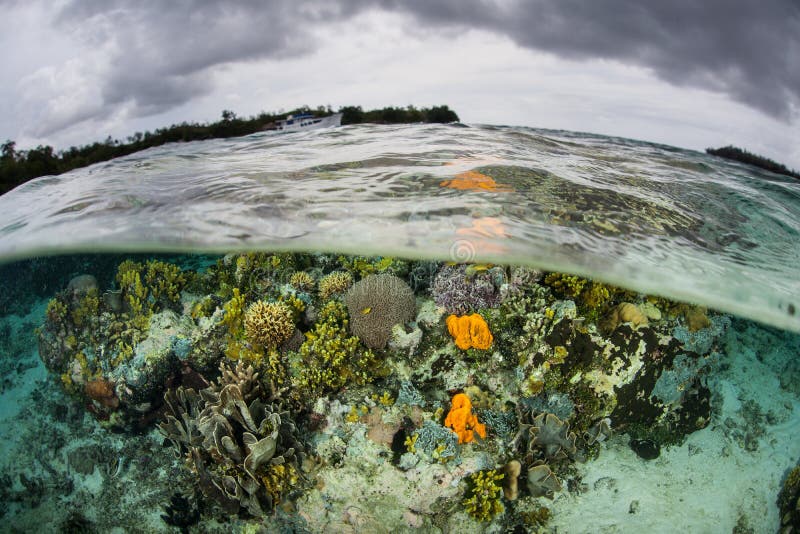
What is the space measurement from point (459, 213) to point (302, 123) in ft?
23.5

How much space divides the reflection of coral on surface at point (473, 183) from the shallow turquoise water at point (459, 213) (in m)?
0.03

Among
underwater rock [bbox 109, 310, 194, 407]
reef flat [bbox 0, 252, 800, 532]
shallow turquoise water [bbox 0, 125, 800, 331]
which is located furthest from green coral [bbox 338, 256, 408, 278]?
underwater rock [bbox 109, 310, 194, 407]

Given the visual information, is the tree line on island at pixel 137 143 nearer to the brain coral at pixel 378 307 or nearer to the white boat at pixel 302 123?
the white boat at pixel 302 123

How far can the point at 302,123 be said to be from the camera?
463 inches

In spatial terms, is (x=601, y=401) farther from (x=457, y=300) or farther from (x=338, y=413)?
(x=338, y=413)

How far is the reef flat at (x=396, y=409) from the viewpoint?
5.92 metres

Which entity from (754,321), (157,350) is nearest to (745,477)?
(754,321)

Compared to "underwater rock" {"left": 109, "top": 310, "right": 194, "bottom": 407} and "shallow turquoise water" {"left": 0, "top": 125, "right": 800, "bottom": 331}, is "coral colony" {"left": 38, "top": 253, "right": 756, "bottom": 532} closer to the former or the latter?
"underwater rock" {"left": 109, "top": 310, "right": 194, "bottom": 407}

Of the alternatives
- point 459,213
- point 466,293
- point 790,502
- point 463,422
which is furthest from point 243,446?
point 790,502

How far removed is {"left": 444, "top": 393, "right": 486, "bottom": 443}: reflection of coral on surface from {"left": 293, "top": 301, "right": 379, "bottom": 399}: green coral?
1388 millimetres

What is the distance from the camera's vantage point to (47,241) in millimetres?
8117

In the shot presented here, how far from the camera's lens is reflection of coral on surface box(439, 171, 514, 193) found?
721cm

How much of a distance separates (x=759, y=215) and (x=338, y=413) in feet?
29.6

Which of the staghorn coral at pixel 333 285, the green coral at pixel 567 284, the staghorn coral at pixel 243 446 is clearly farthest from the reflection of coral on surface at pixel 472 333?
the staghorn coral at pixel 243 446
